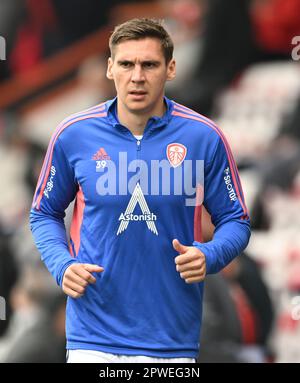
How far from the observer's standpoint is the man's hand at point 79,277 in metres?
3.74

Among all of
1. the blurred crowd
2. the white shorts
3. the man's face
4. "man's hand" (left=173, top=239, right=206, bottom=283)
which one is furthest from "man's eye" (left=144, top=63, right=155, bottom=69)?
the blurred crowd

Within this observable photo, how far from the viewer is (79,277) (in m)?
3.75

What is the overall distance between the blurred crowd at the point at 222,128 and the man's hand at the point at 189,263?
244cm

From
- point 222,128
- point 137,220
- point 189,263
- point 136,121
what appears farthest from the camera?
point 222,128

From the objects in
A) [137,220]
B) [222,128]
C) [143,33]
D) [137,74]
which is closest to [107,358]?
[137,220]

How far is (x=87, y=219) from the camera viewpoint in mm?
3963

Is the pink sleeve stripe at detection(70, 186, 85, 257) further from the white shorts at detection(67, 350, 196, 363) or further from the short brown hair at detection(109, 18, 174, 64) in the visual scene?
the short brown hair at detection(109, 18, 174, 64)

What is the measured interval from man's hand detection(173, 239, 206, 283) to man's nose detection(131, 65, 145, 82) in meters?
0.59

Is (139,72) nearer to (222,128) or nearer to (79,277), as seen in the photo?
(79,277)

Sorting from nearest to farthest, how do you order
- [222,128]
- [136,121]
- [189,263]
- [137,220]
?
[189,263] → [137,220] → [136,121] → [222,128]

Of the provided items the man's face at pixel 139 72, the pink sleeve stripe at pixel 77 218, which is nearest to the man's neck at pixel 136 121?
the man's face at pixel 139 72

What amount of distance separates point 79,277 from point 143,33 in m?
0.88

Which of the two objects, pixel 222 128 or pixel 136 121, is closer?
pixel 136 121
